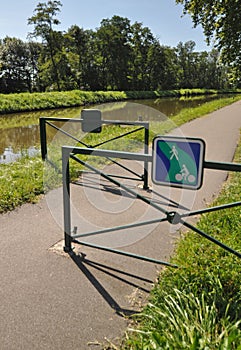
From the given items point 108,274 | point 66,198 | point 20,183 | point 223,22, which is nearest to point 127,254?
point 108,274

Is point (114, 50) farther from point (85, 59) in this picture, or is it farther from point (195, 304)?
point (195, 304)

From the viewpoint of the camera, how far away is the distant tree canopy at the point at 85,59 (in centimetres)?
3662

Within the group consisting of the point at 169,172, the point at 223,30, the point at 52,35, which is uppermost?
the point at 52,35

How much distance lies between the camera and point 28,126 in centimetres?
1584

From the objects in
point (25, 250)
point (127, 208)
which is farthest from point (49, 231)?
point (127, 208)

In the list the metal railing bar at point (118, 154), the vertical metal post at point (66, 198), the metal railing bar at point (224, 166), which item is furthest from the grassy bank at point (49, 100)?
the metal railing bar at point (224, 166)

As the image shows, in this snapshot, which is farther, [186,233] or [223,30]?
[223,30]

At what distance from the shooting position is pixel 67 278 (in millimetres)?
2828

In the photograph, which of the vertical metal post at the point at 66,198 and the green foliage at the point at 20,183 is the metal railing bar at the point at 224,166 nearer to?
the vertical metal post at the point at 66,198

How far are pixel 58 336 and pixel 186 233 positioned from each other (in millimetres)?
2058

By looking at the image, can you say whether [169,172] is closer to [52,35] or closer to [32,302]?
[32,302]

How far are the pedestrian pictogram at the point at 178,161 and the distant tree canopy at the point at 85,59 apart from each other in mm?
33025

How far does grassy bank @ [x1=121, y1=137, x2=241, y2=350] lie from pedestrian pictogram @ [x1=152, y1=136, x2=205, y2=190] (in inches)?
34.4

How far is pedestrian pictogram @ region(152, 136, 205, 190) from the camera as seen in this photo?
234 cm
